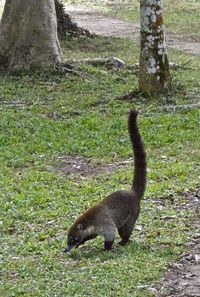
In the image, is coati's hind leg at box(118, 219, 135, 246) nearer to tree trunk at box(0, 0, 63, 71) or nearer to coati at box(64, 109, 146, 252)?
coati at box(64, 109, 146, 252)

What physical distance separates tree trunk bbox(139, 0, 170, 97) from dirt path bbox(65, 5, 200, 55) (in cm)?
660

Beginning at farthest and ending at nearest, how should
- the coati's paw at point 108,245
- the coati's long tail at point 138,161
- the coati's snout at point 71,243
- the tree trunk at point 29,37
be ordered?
the tree trunk at point 29,37 < the coati's long tail at point 138,161 < the coati's paw at point 108,245 < the coati's snout at point 71,243

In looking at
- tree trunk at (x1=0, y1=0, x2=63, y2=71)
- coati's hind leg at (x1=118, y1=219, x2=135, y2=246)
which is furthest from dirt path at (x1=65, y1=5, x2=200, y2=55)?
coati's hind leg at (x1=118, y1=219, x2=135, y2=246)

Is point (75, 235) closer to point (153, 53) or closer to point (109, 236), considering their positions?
point (109, 236)

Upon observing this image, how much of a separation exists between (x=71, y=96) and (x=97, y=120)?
1.72 meters

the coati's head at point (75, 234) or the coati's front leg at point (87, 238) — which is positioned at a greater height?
the coati's head at point (75, 234)

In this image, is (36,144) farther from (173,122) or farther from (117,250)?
(117,250)

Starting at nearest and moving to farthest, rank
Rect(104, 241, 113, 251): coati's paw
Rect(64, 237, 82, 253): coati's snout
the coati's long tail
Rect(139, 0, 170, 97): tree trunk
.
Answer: Rect(64, 237, 82, 253): coati's snout
Rect(104, 241, 113, 251): coati's paw
the coati's long tail
Rect(139, 0, 170, 97): tree trunk

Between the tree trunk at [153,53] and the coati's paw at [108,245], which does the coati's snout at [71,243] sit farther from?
the tree trunk at [153,53]

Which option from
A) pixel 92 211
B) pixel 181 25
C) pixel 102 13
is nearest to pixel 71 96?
pixel 92 211

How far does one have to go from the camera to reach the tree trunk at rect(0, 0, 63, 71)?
13.6 m

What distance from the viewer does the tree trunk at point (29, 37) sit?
13570mm

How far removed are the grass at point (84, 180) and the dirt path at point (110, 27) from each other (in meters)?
5.33

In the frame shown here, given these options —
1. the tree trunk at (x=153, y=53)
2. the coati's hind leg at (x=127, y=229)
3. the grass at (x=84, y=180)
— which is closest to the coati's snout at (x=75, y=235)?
the grass at (x=84, y=180)
